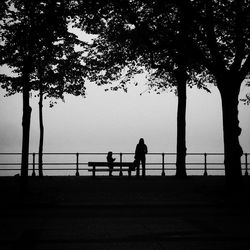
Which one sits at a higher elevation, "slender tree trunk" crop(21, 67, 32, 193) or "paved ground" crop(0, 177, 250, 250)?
"slender tree trunk" crop(21, 67, 32, 193)

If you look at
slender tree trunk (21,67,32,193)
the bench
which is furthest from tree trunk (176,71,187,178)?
slender tree trunk (21,67,32,193)

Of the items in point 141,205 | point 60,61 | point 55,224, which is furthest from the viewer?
point 60,61

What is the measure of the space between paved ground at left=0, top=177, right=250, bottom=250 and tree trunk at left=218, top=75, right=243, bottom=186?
73 cm

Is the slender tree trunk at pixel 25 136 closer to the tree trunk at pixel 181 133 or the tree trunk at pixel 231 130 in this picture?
the tree trunk at pixel 231 130

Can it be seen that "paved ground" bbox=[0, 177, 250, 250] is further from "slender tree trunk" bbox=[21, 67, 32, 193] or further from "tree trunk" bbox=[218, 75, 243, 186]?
"tree trunk" bbox=[218, 75, 243, 186]

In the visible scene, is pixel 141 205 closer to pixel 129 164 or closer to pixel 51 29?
pixel 51 29

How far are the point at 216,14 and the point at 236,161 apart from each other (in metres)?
5.26

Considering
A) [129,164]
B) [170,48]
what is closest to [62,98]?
[129,164]

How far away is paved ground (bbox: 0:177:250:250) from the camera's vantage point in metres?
7.27

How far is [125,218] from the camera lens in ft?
33.3

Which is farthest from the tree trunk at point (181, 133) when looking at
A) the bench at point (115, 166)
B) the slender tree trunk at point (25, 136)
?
the slender tree trunk at point (25, 136)

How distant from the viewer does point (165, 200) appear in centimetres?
1316

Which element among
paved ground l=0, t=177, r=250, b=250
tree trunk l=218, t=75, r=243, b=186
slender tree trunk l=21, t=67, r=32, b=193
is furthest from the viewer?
tree trunk l=218, t=75, r=243, b=186

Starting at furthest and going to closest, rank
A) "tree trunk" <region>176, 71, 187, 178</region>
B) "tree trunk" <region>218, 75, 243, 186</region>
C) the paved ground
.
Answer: "tree trunk" <region>176, 71, 187, 178</region> < "tree trunk" <region>218, 75, 243, 186</region> < the paved ground
